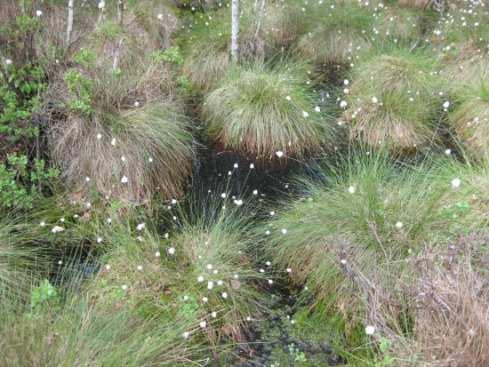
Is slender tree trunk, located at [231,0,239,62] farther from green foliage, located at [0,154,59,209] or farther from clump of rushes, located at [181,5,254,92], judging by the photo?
green foliage, located at [0,154,59,209]

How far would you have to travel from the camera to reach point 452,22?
27.1 feet

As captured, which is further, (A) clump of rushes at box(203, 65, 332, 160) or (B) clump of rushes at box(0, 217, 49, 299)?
(A) clump of rushes at box(203, 65, 332, 160)

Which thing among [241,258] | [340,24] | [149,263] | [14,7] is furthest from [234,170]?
[340,24]

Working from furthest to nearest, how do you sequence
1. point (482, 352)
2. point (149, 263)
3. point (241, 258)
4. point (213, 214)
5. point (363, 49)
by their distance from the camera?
point (363, 49) → point (213, 214) → point (241, 258) → point (149, 263) → point (482, 352)

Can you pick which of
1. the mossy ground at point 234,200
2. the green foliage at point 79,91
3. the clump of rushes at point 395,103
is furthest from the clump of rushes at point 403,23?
the green foliage at point 79,91

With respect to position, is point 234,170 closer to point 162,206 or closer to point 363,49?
point 162,206

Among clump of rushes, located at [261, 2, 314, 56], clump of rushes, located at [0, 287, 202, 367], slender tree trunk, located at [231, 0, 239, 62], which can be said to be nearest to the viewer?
clump of rushes, located at [0, 287, 202, 367]

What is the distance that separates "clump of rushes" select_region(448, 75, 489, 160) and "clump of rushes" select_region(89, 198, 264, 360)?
353 centimetres

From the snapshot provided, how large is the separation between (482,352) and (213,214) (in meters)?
2.64

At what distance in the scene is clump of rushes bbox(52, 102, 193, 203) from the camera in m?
4.86

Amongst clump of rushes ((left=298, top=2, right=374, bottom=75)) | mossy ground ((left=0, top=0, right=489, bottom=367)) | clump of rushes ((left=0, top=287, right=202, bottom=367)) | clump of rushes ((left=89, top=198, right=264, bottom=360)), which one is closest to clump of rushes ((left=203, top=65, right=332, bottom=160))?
mossy ground ((left=0, top=0, right=489, bottom=367))

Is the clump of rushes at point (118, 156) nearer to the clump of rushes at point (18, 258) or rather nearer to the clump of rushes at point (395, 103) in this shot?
the clump of rushes at point (18, 258)

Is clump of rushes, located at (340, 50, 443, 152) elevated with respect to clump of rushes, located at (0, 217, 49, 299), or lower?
elevated

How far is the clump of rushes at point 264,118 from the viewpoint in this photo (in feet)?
19.2
